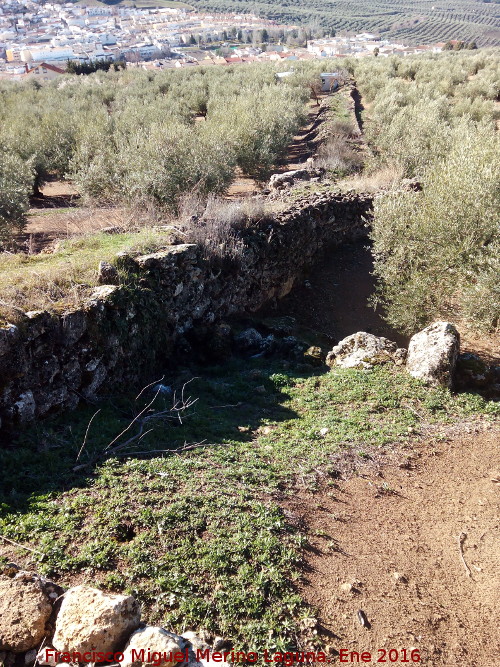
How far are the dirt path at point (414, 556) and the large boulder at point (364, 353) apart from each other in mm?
3180

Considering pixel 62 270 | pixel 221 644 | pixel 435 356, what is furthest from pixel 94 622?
pixel 435 356

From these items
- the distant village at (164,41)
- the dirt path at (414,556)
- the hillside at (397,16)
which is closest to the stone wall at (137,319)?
the dirt path at (414,556)

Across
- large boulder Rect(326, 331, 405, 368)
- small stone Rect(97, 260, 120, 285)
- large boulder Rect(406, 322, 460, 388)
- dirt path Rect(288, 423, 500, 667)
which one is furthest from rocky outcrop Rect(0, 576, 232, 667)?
large boulder Rect(326, 331, 405, 368)

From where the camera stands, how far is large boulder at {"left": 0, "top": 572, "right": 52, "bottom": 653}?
4.73m

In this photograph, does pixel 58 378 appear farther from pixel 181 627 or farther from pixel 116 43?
pixel 116 43

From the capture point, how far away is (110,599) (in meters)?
4.82

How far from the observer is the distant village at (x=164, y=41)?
105938mm

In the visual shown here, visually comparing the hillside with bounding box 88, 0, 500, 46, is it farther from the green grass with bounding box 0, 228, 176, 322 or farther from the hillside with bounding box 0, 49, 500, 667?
the green grass with bounding box 0, 228, 176, 322

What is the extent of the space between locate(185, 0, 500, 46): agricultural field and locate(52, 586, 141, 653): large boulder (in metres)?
128

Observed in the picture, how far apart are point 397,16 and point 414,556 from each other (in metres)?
193

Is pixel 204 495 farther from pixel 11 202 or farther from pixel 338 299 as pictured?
pixel 11 202

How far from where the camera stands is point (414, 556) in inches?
273

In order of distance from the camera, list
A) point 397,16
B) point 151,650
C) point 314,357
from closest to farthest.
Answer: point 151,650 → point 314,357 → point 397,16

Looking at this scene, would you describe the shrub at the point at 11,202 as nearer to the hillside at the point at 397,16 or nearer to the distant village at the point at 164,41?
the distant village at the point at 164,41
